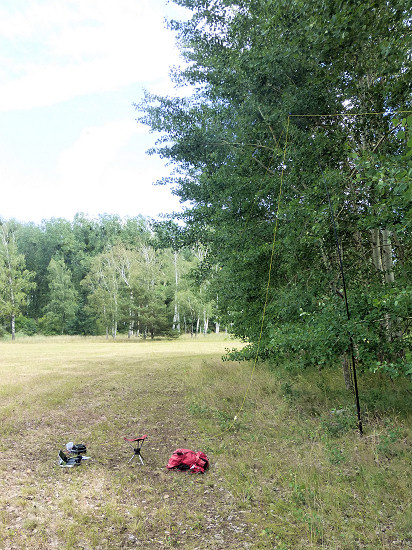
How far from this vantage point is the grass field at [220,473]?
3.76 m

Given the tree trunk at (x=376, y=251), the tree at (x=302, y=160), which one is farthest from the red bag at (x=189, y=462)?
the tree trunk at (x=376, y=251)

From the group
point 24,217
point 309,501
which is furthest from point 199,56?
point 24,217

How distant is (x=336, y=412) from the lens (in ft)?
23.6

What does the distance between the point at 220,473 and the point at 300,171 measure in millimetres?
5536

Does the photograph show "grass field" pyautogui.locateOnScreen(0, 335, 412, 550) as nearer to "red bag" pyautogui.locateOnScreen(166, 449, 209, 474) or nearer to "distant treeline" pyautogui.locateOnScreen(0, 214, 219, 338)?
"red bag" pyautogui.locateOnScreen(166, 449, 209, 474)

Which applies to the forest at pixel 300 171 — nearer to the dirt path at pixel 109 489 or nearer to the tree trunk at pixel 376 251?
the tree trunk at pixel 376 251

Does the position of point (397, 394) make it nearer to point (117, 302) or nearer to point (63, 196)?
point (117, 302)

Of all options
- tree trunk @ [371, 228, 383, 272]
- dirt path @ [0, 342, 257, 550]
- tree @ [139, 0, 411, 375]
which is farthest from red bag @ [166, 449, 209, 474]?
tree trunk @ [371, 228, 383, 272]

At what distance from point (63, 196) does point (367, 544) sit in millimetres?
108916

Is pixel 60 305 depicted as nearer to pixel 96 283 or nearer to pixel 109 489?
pixel 96 283

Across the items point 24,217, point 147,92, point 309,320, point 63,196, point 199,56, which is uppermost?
point 63,196

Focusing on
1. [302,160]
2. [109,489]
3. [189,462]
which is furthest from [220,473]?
[302,160]

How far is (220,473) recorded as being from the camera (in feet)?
17.5

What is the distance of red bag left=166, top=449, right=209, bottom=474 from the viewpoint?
5426mm
